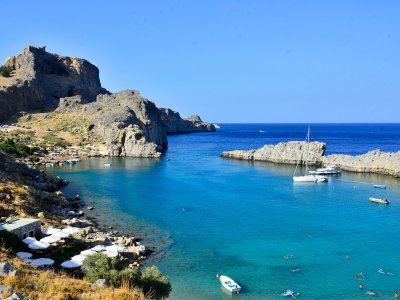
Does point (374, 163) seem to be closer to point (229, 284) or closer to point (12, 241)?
point (229, 284)

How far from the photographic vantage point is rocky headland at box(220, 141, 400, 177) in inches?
2980

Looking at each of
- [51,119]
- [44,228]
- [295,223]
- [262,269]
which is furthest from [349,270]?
[51,119]

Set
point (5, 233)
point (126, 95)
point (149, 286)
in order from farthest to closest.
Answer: point (126, 95), point (5, 233), point (149, 286)

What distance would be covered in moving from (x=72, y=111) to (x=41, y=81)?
3113 centimetres

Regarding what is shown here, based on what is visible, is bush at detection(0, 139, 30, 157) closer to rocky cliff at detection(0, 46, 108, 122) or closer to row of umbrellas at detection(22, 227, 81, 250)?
row of umbrellas at detection(22, 227, 81, 250)

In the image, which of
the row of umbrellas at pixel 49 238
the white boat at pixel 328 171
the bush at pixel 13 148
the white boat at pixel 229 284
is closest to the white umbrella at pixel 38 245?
the row of umbrellas at pixel 49 238

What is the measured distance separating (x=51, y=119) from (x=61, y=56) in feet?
207

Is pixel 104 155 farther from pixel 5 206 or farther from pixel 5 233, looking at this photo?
pixel 5 233

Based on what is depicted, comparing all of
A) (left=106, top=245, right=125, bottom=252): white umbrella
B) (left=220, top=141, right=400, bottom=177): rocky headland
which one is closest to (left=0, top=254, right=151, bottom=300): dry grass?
(left=106, top=245, right=125, bottom=252): white umbrella

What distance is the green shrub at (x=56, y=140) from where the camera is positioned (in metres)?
99.2

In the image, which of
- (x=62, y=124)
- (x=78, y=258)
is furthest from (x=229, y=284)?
(x=62, y=124)

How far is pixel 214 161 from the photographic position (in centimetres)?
9575

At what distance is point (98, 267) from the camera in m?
21.2

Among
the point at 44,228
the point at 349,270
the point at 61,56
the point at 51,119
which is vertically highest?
the point at 61,56
